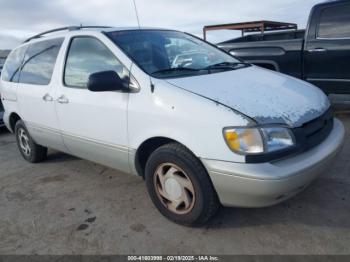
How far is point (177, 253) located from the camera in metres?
2.54

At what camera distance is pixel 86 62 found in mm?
3426

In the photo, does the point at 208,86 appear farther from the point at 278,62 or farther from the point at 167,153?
the point at 278,62

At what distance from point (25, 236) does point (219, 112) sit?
6.32 ft

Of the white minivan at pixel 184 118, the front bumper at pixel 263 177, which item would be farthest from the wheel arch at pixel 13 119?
the front bumper at pixel 263 177

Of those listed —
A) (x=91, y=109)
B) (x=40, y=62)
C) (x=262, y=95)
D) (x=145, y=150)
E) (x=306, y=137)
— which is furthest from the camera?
(x=40, y=62)

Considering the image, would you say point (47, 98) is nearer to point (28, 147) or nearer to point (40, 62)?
point (40, 62)

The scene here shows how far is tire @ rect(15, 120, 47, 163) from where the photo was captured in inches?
183

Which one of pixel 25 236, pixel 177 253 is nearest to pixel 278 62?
pixel 177 253

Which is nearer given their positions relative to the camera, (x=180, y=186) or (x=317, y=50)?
(x=180, y=186)

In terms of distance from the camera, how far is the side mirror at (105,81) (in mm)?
2787

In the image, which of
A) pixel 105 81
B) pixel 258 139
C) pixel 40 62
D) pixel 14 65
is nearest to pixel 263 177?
pixel 258 139

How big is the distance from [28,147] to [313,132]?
3.74 m

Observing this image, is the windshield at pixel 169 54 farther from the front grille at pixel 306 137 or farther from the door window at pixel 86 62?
the front grille at pixel 306 137

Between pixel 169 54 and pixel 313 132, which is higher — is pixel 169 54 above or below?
above
